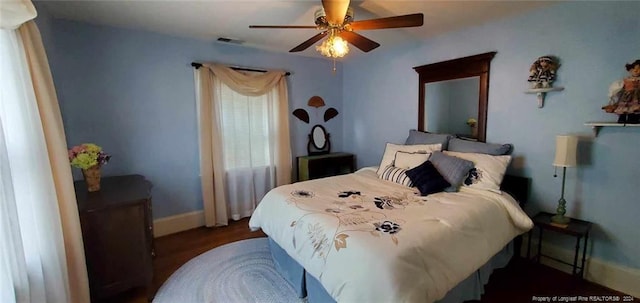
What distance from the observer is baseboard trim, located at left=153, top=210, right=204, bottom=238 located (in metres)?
3.09

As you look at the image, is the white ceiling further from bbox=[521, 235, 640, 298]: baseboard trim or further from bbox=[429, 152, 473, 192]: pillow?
bbox=[521, 235, 640, 298]: baseboard trim

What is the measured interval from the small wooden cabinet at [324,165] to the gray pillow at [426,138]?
1201 mm

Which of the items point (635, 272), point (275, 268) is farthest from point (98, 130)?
point (635, 272)

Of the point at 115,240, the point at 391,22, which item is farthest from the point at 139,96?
the point at 391,22

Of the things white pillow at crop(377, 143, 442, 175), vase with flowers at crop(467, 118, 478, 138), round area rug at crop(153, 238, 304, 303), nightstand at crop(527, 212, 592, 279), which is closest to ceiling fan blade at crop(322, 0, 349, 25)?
white pillow at crop(377, 143, 442, 175)

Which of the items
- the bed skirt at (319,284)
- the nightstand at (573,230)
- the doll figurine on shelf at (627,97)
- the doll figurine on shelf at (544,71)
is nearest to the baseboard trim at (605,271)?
the nightstand at (573,230)

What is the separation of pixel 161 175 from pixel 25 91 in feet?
5.93

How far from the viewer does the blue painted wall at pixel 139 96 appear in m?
2.53

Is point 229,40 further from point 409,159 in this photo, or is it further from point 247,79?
point 409,159

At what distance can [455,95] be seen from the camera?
3027mm

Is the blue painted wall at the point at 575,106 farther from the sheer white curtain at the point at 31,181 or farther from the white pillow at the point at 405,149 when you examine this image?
the sheer white curtain at the point at 31,181

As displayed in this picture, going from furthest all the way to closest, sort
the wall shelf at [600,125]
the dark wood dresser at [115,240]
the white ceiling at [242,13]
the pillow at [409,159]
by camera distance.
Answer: the pillow at [409,159], the white ceiling at [242,13], the wall shelf at [600,125], the dark wood dresser at [115,240]

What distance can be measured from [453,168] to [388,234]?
1210 mm

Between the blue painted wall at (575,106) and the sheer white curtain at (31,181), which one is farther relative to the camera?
the blue painted wall at (575,106)
